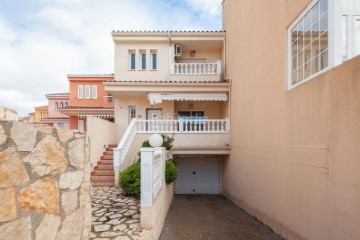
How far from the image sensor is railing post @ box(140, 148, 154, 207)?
18.4ft

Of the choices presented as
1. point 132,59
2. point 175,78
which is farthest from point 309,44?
point 132,59

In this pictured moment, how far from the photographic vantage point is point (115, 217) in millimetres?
6191

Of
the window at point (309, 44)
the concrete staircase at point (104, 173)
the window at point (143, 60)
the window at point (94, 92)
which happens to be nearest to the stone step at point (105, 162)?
the concrete staircase at point (104, 173)

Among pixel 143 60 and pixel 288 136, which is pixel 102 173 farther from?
pixel 143 60

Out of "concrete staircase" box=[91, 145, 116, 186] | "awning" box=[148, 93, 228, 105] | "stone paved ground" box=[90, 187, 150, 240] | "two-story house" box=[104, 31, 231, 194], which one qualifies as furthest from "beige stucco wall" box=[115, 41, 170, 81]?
"stone paved ground" box=[90, 187, 150, 240]

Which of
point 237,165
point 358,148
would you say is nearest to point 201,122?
point 237,165

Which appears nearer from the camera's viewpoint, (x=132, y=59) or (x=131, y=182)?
(x=131, y=182)

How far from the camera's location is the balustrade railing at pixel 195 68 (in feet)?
51.4

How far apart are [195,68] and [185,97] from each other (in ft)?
8.88

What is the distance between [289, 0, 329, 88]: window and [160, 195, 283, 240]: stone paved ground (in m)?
4.90

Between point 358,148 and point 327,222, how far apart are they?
76.0 inches

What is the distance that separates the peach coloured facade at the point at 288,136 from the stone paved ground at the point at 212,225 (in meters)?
0.46

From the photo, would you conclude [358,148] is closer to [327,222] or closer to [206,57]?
[327,222]

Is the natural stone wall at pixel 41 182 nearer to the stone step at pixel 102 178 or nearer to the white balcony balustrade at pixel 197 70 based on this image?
the stone step at pixel 102 178
